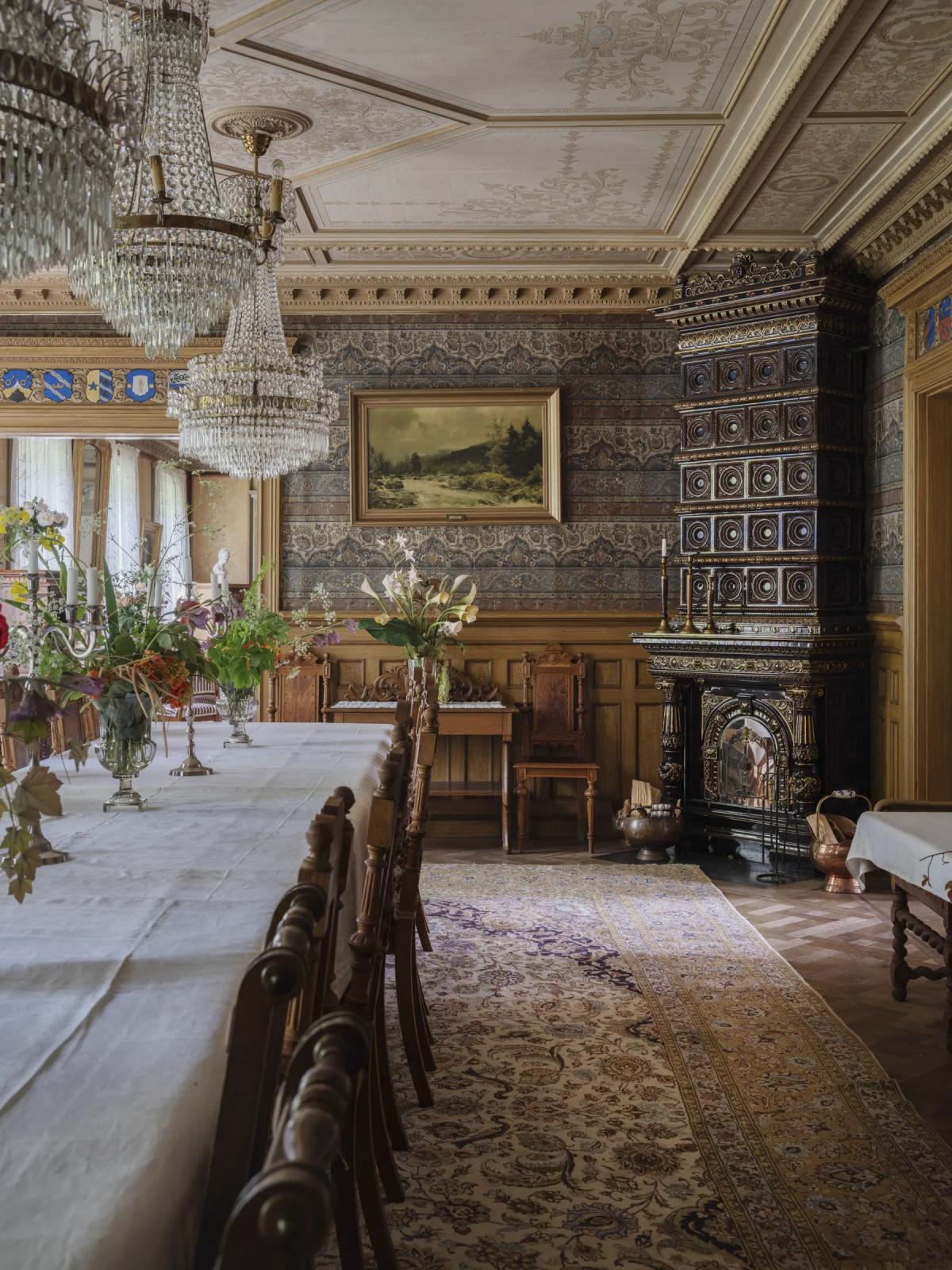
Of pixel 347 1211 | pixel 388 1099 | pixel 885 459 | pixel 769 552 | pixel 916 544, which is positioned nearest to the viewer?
pixel 347 1211

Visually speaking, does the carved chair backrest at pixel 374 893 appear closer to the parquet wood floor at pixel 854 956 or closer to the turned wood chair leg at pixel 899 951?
the parquet wood floor at pixel 854 956

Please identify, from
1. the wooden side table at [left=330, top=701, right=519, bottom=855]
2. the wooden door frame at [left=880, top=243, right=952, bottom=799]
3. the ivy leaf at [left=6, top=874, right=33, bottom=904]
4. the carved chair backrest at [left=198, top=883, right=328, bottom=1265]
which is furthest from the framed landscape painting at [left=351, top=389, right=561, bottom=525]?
the carved chair backrest at [left=198, top=883, right=328, bottom=1265]

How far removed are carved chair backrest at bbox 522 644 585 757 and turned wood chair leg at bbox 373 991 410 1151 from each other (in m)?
4.34

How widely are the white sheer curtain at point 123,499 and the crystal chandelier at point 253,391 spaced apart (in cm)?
828

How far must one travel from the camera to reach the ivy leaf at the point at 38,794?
5.03ft

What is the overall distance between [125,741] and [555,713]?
14.7 ft

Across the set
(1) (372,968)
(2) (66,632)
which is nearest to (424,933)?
(2) (66,632)

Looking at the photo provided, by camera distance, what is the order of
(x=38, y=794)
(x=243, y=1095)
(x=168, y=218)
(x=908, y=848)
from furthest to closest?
(x=908, y=848)
(x=168, y=218)
(x=38, y=794)
(x=243, y=1095)

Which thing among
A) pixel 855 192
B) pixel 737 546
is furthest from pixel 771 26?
pixel 737 546

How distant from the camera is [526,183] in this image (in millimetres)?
5672

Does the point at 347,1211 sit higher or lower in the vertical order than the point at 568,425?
lower

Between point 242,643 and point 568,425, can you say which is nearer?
point 242,643

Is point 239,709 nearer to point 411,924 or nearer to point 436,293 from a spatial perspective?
point 411,924

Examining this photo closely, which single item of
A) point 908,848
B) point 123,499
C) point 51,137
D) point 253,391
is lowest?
point 908,848
